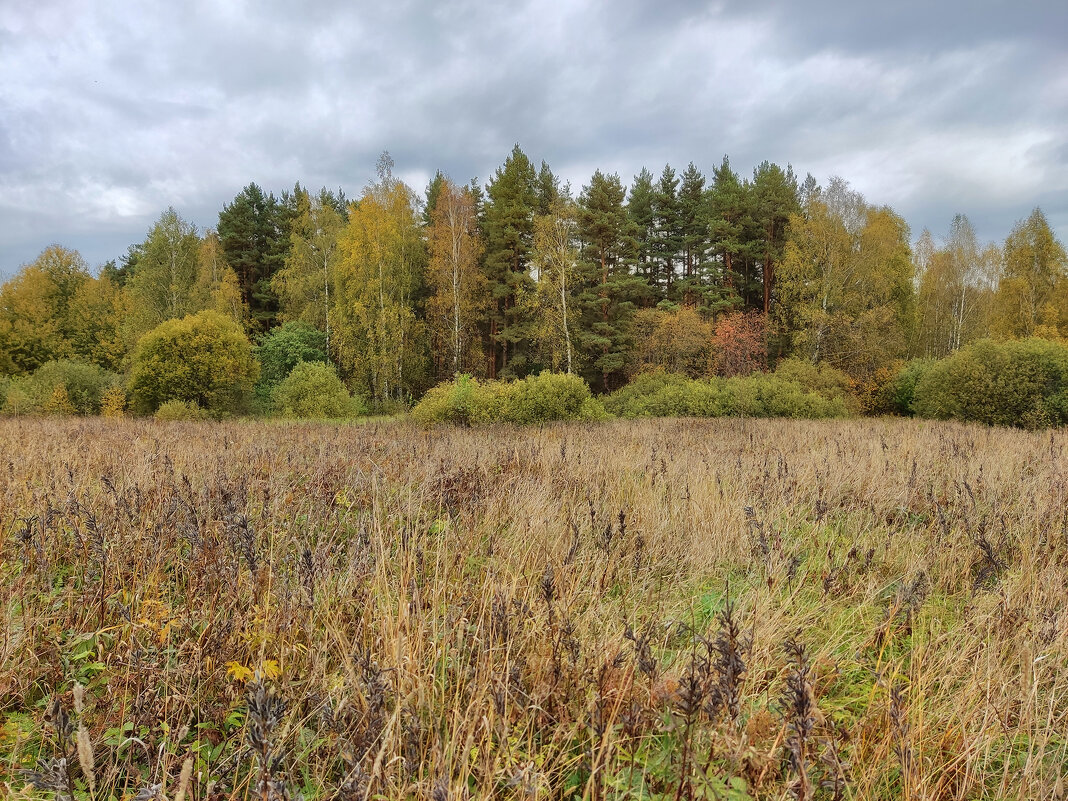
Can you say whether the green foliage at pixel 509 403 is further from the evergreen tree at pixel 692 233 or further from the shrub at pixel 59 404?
the evergreen tree at pixel 692 233

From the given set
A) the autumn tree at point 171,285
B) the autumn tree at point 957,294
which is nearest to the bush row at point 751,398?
the autumn tree at point 957,294

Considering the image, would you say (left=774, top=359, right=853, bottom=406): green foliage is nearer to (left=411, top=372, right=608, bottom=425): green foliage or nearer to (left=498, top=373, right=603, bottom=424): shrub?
(left=498, top=373, right=603, bottom=424): shrub

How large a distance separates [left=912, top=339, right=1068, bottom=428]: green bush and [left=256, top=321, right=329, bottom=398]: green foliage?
25.9 m

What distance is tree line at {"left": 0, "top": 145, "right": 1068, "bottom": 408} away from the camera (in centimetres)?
2533

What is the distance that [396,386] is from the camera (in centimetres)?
2742

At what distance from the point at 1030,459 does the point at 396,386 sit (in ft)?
80.1

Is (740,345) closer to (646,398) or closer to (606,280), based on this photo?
(646,398)

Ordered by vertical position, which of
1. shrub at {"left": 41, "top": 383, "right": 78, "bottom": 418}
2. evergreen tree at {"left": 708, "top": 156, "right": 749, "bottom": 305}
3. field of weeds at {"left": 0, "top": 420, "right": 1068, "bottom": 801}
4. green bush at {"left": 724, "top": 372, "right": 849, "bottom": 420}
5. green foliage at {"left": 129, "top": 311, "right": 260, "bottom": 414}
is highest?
evergreen tree at {"left": 708, "top": 156, "right": 749, "bottom": 305}

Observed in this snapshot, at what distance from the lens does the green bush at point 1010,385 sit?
15.0m

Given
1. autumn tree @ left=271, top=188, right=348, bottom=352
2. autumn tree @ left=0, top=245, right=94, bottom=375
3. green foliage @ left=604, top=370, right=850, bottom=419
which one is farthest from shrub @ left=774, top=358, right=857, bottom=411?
autumn tree @ left=0, top=245, right=94, bottom=375

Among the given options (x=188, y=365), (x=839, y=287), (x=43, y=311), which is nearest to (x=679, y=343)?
(x=839, y=287)

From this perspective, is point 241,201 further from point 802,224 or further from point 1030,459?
point 1030,459

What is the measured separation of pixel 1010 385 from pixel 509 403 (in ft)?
47.5

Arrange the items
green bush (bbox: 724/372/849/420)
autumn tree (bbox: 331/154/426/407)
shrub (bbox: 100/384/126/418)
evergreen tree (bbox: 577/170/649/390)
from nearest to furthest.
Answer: green bush (bbox: 724/372/849/420) < shrub (bbox: 100/384/126/418) < autumn tree (bbox: 331/154/426/407) < evergreen tree (bbox: 577/170/649/390)
